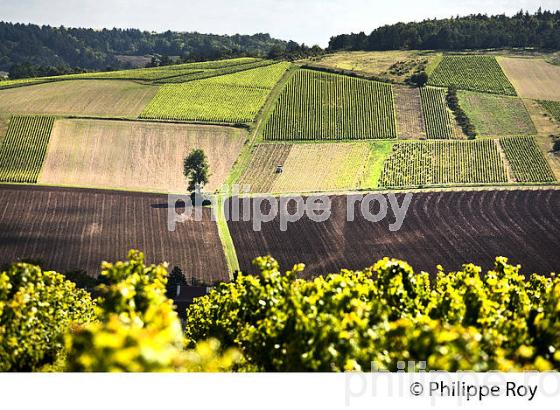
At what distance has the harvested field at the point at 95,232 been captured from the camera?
67.0 meters

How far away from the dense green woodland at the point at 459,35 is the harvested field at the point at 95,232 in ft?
349

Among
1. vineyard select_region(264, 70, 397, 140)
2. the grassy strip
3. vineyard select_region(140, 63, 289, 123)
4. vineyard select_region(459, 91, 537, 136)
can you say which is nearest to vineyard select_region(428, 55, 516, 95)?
vineyard select_region(459, 91, 537, 136)

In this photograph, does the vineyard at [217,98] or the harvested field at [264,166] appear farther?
the vineyard at [217,98]

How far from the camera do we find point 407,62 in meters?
151

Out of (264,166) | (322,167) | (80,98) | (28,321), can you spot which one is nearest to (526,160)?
(322,167)

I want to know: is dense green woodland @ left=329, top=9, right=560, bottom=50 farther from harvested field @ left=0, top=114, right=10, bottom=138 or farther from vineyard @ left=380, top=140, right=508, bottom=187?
harvested field @ left=0, top=114, right=10, bottom=138

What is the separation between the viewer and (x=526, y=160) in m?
103

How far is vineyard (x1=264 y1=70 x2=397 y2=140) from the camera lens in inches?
4552

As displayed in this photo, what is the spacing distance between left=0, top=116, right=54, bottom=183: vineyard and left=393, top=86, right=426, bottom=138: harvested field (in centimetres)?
5924

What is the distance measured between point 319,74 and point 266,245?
78.5 meters

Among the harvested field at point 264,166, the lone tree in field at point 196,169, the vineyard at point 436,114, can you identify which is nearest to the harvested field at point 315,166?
the harvested field at point 264,166

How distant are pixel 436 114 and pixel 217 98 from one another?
137ft

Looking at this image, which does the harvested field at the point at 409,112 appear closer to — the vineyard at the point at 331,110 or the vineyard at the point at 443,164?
the vineyard at the point at 331,110

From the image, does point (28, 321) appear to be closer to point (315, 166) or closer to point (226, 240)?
point (226, 240)
